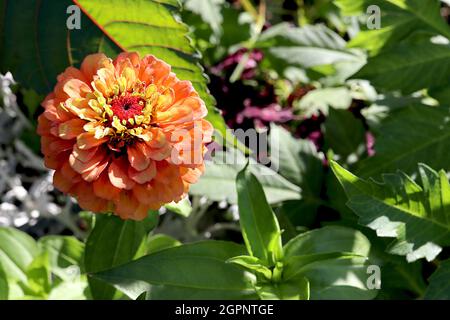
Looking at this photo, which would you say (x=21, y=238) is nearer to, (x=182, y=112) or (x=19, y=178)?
(x=19, y=178)

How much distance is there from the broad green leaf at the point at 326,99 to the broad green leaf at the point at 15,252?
0.43m

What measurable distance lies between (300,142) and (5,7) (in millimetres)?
384

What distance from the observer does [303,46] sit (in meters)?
0.94

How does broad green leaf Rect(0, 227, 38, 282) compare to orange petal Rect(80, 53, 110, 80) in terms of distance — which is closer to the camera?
orange petal Rect(80, 53, 110, 80)

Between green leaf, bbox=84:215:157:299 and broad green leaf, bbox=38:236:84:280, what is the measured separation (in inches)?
3.7

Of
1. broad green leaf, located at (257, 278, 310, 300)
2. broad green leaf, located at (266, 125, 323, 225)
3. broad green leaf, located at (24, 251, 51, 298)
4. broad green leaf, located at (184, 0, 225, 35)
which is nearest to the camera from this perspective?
broad green leaf, located at (257, 278, 310, 300)

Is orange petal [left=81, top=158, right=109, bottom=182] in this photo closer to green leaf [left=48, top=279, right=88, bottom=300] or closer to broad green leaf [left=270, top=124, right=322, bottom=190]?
green leaf [left=48, top=279, right=88, bottom=300]

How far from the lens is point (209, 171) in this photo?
0.78 meters

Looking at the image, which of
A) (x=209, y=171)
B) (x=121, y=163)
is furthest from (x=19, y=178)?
(x=121, y=163)

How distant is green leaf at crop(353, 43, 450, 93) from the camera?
2.56 feet

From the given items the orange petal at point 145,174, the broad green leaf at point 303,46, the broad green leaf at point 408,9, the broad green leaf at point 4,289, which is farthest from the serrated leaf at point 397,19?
the broad green leaf at point 4,289

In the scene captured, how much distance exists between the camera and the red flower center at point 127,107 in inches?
21.4

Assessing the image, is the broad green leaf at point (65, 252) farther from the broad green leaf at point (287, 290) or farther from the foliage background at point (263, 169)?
the broad green leaf at point (287, 290)

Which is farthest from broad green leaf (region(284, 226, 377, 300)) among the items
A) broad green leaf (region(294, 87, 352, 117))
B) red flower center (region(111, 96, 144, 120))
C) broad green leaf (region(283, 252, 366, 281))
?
broad green leaf (region(294, 87, 352, 117))
